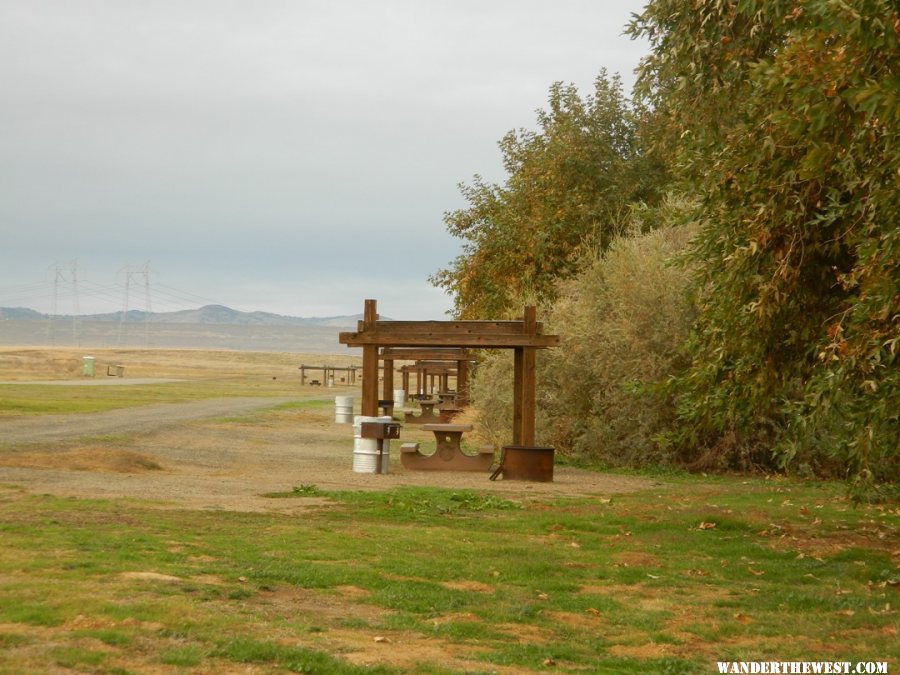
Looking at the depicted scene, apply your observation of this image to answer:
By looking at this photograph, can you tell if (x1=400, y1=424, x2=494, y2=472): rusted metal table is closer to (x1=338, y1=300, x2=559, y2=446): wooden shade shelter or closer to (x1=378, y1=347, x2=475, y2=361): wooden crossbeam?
(x1=338, y1=300, x2=559, y2=446): wooden shade shelter

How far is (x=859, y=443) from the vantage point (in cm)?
939

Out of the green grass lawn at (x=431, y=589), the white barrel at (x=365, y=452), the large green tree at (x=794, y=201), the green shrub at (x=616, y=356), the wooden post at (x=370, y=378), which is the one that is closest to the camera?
the green grass lawn at (x=431, y=589)

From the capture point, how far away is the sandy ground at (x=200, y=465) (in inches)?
619

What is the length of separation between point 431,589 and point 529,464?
11245 mm

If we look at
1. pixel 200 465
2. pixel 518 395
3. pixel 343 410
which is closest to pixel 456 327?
pixel 518 395

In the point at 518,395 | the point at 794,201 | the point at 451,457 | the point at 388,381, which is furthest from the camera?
the point at 388,381

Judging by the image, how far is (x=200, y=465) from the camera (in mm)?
21016

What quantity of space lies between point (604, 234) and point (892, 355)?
25.3m

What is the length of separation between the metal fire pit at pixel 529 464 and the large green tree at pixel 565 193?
1115 centimetres

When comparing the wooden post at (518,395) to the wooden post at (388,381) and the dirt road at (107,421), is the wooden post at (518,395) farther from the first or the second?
the wooden post at (388,381)

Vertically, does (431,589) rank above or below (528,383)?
below

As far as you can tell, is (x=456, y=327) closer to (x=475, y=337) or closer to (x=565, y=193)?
(x=475, y=337)

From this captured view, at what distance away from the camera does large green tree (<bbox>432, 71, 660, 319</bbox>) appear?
33.4 m

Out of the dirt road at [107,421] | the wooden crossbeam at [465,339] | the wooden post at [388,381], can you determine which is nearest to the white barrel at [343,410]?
the dirt road at [107,421]
